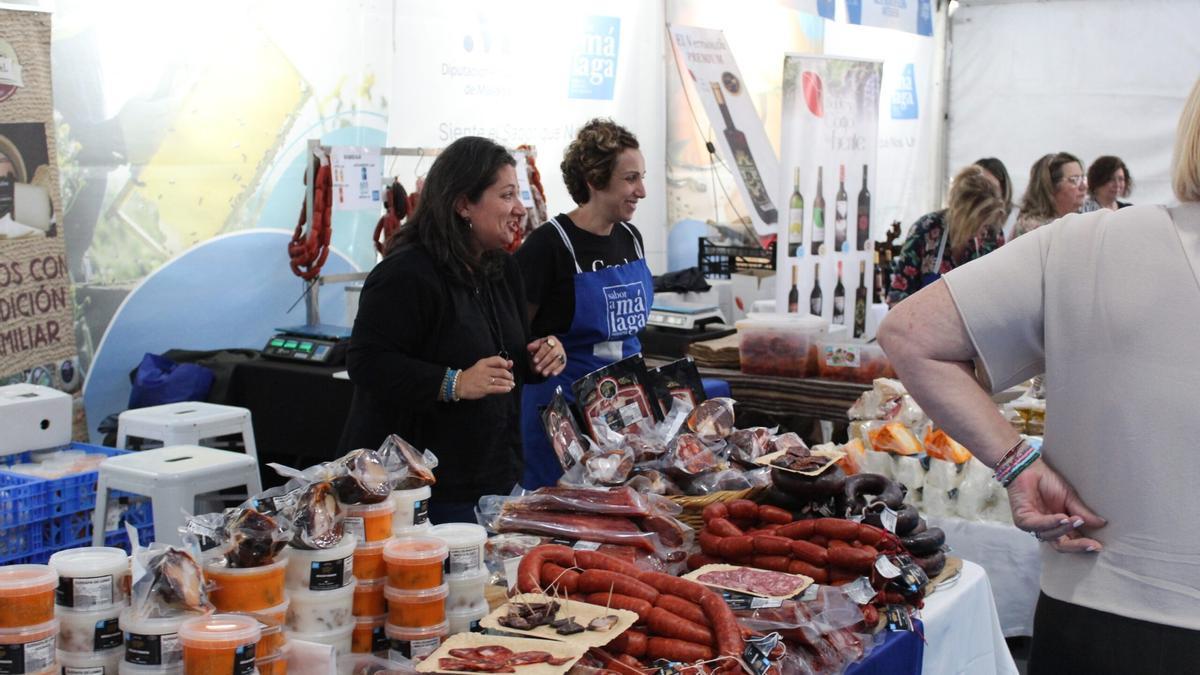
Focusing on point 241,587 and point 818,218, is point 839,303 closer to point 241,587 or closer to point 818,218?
point 818,218

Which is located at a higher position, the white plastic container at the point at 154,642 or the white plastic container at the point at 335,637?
the white plastic container at the point at 154,642

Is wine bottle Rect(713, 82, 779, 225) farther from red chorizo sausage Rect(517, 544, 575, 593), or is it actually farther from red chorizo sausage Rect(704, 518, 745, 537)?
red chorizo sausage Rect(517, 544, 575, 593)

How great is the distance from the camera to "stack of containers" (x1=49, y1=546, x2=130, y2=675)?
1.60 m

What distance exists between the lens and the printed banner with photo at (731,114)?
252 inches

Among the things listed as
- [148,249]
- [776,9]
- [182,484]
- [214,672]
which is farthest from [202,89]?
[776,9]

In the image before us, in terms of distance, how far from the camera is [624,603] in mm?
2055

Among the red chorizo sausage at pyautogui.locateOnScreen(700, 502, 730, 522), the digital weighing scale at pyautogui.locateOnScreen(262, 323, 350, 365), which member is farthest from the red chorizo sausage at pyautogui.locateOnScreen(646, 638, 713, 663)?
the digital weighing scale at pyautogui.locateOnScreen(262, 323, 350, 365)

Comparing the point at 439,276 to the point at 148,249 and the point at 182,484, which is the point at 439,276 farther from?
the point at 148,249

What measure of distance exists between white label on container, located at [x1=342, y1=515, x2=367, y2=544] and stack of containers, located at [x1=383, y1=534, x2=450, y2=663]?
2.0 inches

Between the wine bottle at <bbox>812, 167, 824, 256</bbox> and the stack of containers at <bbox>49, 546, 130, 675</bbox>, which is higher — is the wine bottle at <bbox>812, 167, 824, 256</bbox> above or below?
above

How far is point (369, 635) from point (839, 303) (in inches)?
195

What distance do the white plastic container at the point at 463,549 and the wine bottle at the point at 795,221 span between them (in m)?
4.43

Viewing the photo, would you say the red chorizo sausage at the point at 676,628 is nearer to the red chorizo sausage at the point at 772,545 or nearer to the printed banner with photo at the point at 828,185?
the red chorizo sausage at the point at 772,545

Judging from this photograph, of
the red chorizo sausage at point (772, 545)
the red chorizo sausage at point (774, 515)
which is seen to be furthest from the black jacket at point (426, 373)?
the red chorizo sausage at point (772, 545)
